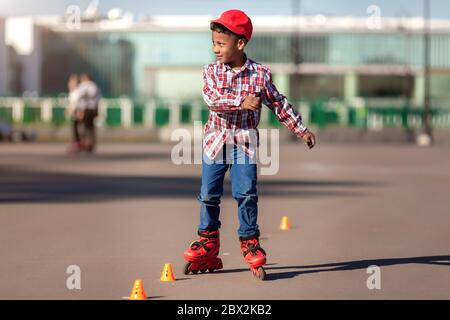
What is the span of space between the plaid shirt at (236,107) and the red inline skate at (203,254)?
0.59 meters

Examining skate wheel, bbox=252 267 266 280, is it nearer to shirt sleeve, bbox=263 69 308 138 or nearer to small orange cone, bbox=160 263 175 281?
small orange cone, bbox=160 263 175 281

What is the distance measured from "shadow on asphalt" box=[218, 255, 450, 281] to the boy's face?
147 cm

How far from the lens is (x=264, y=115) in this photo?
235 ft

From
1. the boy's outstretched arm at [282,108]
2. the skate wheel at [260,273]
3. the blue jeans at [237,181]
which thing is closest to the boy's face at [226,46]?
the boy's outstretched arm at [282,108]

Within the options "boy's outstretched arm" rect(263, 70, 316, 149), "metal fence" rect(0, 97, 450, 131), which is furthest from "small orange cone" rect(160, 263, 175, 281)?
"metal fence" rect(0, 97, 450, 131)

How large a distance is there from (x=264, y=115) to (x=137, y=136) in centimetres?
2218

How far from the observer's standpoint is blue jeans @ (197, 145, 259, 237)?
870 centimetres

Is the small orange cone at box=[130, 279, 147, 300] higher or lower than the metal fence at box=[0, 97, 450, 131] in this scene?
higher

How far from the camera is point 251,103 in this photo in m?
8.31

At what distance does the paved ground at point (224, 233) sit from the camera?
26.9 ft

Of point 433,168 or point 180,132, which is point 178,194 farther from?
point 180,132

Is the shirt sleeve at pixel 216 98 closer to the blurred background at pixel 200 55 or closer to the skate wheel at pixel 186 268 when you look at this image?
the skate wheel at pixel 186 268

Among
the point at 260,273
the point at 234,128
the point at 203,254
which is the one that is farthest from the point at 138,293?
the point at 234,128

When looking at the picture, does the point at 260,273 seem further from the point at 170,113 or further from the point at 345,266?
the point at 170,113
